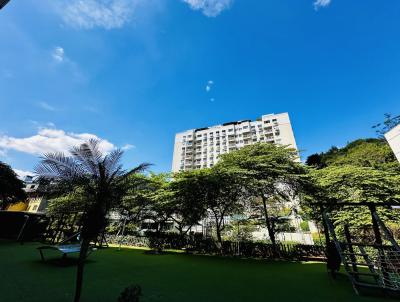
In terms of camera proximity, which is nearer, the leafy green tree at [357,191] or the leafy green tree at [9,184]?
the leafy green tree at [357,191]

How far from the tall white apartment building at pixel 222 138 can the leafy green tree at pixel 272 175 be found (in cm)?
4145

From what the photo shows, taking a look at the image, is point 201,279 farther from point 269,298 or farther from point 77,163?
point 77,163

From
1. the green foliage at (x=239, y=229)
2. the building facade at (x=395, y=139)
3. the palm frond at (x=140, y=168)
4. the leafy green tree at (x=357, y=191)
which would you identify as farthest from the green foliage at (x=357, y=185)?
the palm frond at (x=140, y=168)

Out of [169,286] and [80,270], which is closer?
[80,270]

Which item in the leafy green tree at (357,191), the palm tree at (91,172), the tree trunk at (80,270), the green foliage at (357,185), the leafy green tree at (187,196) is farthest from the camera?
the leafy green tree at (187,196)

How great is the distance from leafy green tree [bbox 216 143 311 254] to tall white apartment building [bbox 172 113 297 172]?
4145 centimetres

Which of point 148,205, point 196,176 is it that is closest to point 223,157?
point 196,176

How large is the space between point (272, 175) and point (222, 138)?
48.4 m

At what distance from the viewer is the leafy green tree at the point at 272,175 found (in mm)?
13070

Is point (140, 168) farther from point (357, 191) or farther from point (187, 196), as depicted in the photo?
point (357, 191)

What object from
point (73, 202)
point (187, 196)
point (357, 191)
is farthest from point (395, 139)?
point (73, 202)

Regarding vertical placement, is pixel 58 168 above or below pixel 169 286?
above

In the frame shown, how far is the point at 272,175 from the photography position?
1348 centimetres

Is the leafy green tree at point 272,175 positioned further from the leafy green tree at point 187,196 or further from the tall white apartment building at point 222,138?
the tall white apartment building at point 222,138
